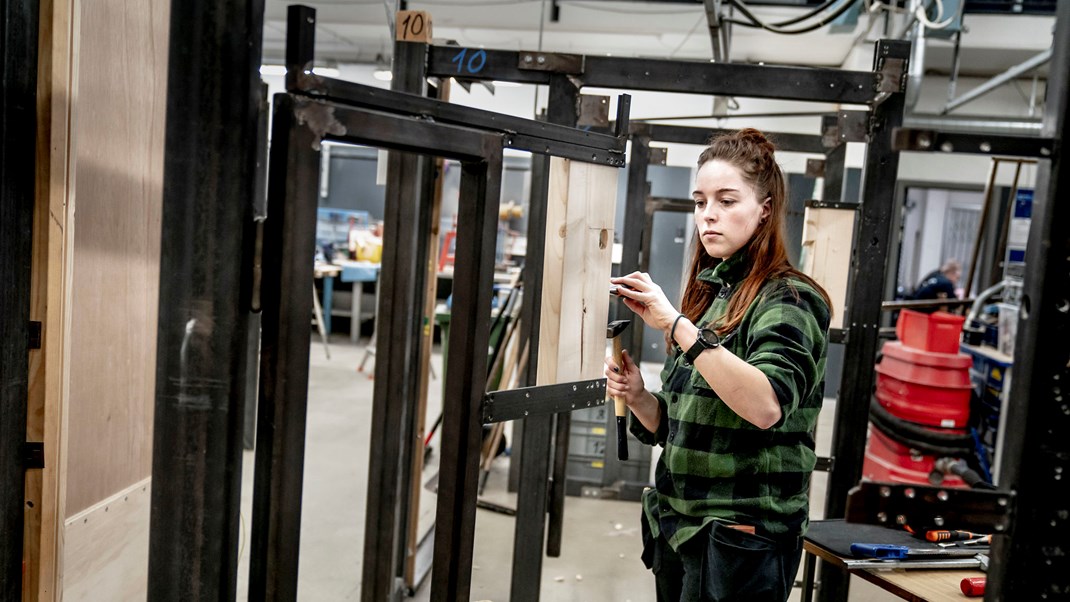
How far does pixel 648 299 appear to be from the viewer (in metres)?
1.49

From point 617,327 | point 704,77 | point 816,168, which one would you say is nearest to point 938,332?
point 816,168

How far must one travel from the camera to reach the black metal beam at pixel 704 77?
7.41ft

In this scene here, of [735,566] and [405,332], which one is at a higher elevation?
[405,332]

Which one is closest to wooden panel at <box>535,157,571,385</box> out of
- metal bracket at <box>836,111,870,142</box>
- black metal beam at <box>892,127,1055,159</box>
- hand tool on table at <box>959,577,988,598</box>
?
black metal beam at <box>892,127,1055,159</box>

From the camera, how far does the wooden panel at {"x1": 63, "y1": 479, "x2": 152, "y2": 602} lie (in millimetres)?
1938

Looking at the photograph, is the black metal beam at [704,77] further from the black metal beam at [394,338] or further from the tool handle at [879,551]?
the tool handle at [879,551]

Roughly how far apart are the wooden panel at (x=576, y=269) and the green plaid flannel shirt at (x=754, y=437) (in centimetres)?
24

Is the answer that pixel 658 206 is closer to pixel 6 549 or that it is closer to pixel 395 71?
pixel 395 71

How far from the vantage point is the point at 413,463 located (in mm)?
2824

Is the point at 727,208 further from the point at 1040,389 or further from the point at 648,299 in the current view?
the point at 1040,389

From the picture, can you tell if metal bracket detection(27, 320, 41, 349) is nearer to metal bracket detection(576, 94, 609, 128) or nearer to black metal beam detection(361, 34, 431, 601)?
black metal beam detection(361, 34, 431, 601)

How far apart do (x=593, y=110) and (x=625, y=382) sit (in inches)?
41.5

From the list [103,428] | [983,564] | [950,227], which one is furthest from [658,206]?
[950,227]

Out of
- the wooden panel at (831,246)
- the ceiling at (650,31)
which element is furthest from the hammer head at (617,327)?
the ceiling at (650,31)
